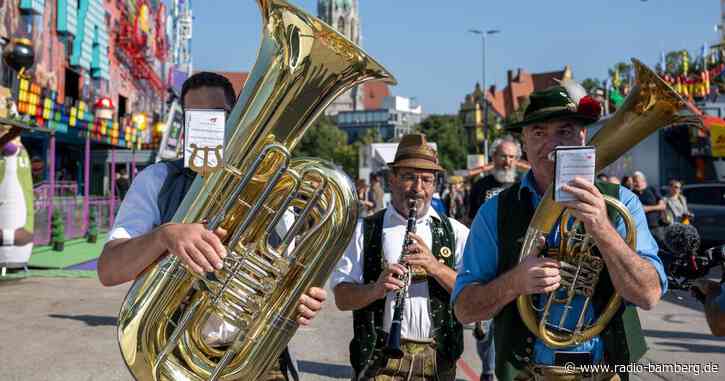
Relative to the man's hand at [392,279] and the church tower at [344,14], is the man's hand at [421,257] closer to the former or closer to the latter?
the man's hand at [392,279]

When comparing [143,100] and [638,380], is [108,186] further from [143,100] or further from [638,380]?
[638,380]

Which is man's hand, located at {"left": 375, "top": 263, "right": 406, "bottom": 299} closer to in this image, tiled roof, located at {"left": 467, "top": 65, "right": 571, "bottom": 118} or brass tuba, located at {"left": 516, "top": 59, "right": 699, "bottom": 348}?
brass tuba, located at {"left": 516, "top": 59, "right": 699, "bottom": 348}

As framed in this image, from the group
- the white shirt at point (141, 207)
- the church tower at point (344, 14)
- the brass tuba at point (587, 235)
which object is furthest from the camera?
the church tower at point (344, 14)

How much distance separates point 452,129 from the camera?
84.1 meters

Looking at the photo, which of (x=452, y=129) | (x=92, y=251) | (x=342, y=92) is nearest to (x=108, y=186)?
(x=92, y=251)

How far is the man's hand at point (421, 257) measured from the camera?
3.14 metres

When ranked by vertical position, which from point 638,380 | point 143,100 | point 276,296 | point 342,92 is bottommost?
point 638,380

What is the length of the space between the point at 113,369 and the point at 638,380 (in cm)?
423

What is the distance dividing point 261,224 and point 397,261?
3.75ft

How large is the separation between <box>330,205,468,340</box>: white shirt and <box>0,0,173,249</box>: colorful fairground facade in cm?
705

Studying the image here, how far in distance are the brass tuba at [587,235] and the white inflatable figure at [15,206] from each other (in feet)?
31.7

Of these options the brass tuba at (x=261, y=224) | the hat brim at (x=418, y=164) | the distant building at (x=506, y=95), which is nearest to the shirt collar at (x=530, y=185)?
the brass tuba at (x=261, y=224)

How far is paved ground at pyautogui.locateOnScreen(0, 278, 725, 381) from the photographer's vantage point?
569cm

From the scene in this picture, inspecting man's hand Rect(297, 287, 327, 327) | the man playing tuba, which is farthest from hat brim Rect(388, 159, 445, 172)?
man's hand Rect(297, 287, 327, 327)
